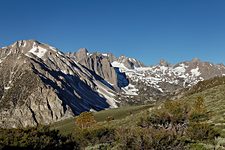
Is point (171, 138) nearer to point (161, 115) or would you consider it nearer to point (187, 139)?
point (187, 139)

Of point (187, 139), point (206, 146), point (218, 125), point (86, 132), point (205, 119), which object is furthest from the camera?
point (205, 119)

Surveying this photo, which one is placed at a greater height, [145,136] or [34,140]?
[34,140]

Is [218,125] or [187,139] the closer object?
[187,139]

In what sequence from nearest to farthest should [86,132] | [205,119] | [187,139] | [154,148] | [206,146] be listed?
[154,148], [206,146], [187,139], [86,132], [205,119]

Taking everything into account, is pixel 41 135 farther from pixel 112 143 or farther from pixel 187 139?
pixel 187 139

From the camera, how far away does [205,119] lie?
113ft

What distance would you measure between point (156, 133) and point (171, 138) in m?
0.94

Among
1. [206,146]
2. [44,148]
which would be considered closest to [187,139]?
[206,146]

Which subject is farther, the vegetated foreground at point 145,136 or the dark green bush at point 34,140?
the dark green bush at point 34,140

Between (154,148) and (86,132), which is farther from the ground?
(86,132)

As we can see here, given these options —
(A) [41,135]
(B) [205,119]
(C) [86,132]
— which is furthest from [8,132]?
(B) [205,119]

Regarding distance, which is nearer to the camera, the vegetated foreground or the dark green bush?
the vegetated foreground

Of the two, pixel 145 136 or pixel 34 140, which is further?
pixel 34 140

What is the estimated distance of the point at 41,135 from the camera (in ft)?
78.6
